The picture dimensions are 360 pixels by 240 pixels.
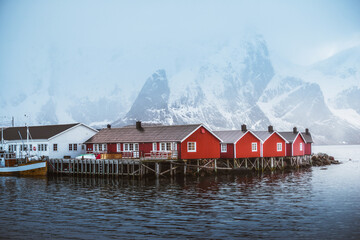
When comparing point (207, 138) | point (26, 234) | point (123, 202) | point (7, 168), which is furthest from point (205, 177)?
point (26, 234)

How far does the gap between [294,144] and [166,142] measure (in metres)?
30.3

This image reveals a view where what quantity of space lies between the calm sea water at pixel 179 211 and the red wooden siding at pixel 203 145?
31.0 feet

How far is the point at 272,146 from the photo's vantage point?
73.9 meters

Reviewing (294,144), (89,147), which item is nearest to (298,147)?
(294,144)

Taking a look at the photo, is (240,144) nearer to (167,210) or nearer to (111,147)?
(111,147)

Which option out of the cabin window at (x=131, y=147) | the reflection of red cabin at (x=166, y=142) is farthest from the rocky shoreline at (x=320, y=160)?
the cabin window at (x=131, y=147)

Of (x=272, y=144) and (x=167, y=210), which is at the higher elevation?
(x=272, y=144)

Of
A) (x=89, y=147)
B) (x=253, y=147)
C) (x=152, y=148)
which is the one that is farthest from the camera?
(x=89, y=147)

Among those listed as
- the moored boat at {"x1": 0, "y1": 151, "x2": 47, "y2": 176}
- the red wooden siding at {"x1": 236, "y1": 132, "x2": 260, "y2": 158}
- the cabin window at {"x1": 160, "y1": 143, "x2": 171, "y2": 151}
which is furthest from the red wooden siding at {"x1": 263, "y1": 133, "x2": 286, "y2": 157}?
the moored boat at {"x1": 0, "y1": 151, "x2": 47, "y2": 176}

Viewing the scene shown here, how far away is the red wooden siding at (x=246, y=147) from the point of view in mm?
67562

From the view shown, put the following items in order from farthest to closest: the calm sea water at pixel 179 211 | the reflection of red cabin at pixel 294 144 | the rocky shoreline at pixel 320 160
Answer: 1. the rocky shoreline at pixel 320 160
2. the reflection of red cabin at pixel 294 144
3. the calm sea water at pixel 179 211

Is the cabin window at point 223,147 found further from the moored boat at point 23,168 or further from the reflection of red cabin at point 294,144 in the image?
the moored boat at point 23,168

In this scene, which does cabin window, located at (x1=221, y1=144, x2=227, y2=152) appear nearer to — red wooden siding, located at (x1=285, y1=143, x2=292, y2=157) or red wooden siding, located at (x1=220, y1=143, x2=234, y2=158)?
red wooden siding, located at (x1=220, y1=143, x2=234, y2=158)

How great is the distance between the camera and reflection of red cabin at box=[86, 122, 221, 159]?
58.4 meters
